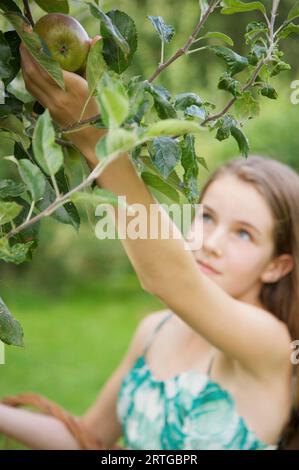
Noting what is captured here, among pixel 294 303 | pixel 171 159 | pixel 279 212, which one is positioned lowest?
pixel 294 303

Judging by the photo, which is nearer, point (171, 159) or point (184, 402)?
point (171, 159)

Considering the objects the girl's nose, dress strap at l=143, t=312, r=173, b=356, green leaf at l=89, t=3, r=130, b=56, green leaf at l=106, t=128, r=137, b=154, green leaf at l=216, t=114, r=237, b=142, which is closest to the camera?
green leaf at l=106, t=128, r=137, b=154

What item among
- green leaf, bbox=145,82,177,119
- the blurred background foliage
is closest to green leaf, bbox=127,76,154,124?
green leaf, bbox=145,82,177,119

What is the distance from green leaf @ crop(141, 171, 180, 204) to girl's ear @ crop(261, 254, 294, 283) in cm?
126

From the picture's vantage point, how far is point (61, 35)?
818 mm

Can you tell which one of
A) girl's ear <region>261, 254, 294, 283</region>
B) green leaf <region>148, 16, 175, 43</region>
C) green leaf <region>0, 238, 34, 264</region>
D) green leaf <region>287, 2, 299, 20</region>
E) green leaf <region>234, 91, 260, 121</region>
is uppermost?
green leaf <region>287, 2, 299, 20</region>

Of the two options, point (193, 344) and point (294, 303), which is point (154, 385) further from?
point (294, 303)

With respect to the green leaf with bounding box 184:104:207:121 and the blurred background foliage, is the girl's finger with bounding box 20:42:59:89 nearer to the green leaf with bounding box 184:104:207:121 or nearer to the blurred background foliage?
the green leaf with bounding box 184:104:207:121

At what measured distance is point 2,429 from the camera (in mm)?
2010

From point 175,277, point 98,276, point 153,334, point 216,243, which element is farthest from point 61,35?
point 98,276

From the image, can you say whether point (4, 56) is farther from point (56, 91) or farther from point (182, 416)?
point (182, 416)

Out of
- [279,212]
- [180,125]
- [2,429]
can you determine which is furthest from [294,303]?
[180,125]

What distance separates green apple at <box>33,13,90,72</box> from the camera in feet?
2.69
